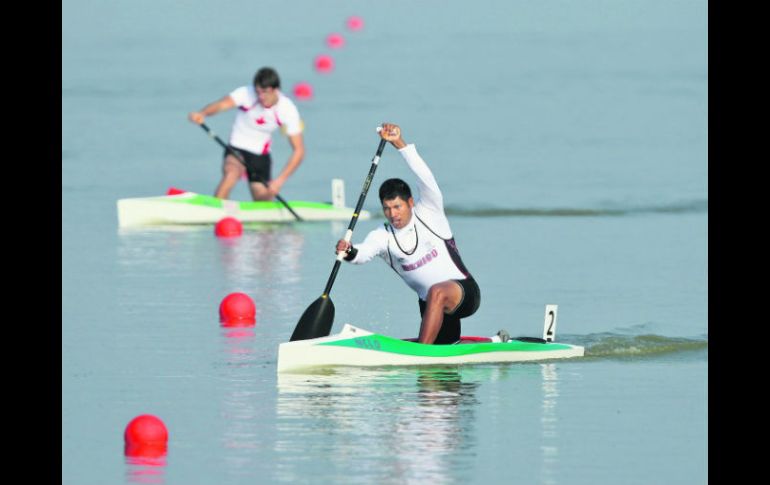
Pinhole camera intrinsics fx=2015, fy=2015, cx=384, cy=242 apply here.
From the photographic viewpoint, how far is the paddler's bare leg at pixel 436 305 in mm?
14727

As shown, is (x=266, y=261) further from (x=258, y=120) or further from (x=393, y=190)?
(x=393, y=190)

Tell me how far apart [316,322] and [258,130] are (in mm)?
8204

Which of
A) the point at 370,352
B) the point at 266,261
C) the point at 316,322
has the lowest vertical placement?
the point at 370,352

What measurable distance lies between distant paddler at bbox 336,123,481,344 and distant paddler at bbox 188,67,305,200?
23.2 feet

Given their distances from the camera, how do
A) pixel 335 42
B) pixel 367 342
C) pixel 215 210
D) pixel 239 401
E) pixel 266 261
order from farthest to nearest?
pixel 335 42 < pixel 215 210 < pixel 266 261 < pixel 367 342 < pixel 239 401

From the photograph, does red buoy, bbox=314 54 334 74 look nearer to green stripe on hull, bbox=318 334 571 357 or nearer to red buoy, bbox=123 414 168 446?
green stripe on hull, bbox=318 334 571 357

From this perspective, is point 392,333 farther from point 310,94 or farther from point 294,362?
point 310,94

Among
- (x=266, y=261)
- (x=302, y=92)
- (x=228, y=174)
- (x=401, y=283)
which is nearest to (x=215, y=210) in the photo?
(x=228, y=174)

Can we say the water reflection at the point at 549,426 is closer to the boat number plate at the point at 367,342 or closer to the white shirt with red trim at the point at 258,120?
the boat number plate at the point at 367,342

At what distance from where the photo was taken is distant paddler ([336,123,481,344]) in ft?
48.1

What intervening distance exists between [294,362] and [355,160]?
42.4 feet

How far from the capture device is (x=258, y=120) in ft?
74.3

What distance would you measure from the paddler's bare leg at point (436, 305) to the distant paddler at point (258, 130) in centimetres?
734

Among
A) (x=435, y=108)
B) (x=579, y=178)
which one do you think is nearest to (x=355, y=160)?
(x=579, y=178)
